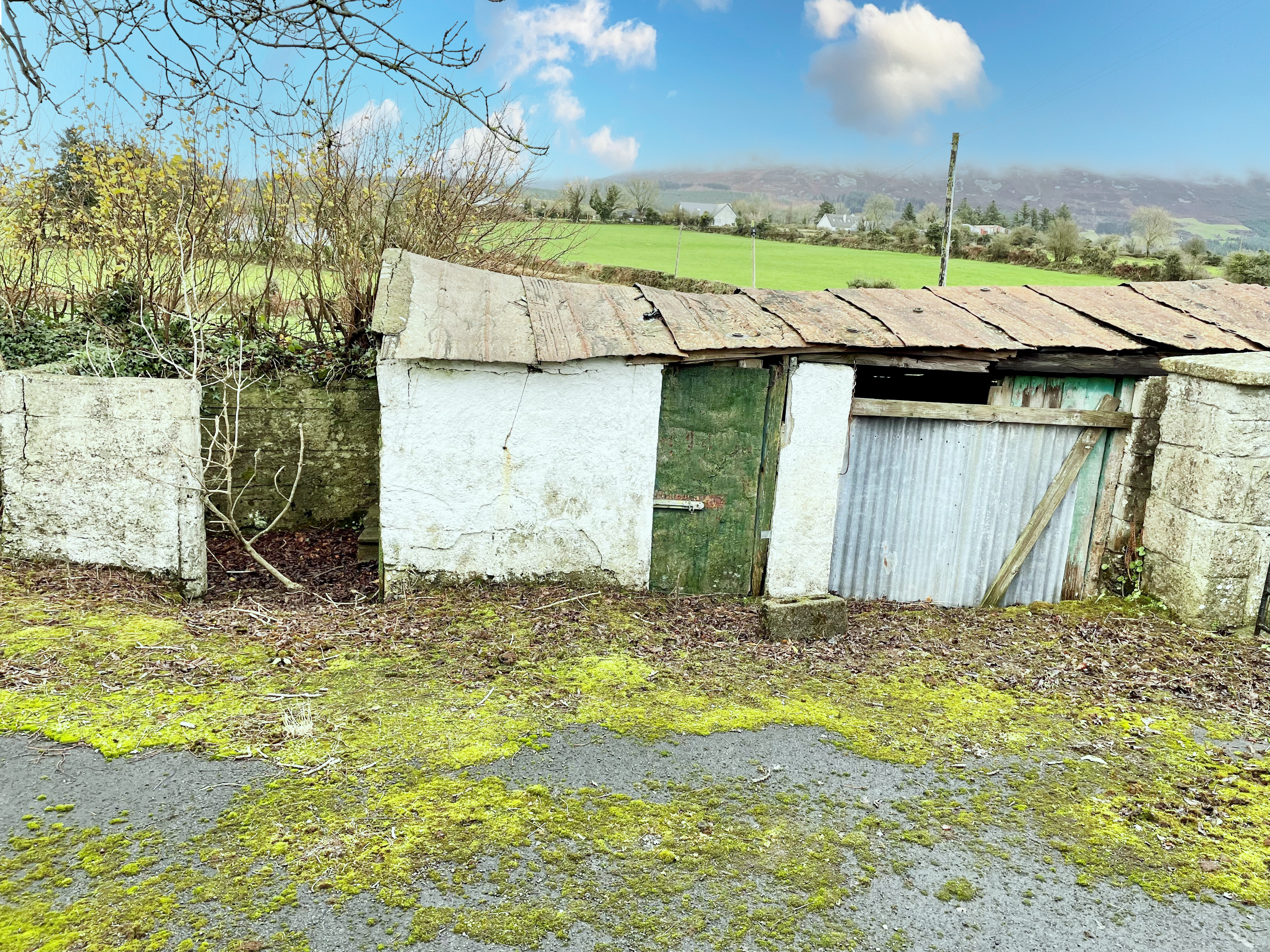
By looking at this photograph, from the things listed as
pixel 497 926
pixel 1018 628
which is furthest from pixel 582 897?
pixel 1018 628

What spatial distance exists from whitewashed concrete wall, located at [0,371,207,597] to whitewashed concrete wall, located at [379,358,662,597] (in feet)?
5.40

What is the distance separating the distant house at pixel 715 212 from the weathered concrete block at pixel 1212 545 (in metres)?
35.4

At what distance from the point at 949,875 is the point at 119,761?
4371mm

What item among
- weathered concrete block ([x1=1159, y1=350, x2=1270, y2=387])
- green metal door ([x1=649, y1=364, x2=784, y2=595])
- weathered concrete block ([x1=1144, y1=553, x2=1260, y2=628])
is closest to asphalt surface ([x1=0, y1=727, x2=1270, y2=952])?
green metal door ([x1=649, y1=364, x2=784, y2=595])

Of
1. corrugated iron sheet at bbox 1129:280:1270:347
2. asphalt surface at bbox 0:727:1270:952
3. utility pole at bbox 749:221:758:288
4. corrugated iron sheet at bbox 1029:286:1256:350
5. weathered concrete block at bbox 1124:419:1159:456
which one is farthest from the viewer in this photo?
utility pole at bbox 749:221:758:288

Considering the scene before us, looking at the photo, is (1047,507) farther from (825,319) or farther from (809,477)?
(825,319)

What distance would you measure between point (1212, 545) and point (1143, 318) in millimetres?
2548

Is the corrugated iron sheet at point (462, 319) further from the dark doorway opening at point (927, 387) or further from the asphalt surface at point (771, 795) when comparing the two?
the dark doorway opening at point (927, 387)

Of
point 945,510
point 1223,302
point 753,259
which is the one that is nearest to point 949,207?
point 753,259

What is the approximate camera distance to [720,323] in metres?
7.54

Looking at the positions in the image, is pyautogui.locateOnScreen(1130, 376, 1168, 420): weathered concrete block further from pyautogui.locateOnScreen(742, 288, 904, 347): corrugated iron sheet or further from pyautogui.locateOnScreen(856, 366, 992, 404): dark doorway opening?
pyautogui.locateOnScreen(742, 288, 904, 347): corrugated iron sheet

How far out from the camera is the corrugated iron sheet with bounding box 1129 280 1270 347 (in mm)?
7967

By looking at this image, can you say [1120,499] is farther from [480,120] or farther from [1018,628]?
[480,120]

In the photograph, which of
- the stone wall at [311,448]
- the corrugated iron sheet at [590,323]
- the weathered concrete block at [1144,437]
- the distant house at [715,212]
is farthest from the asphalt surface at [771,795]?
the distant house at [715,212]
